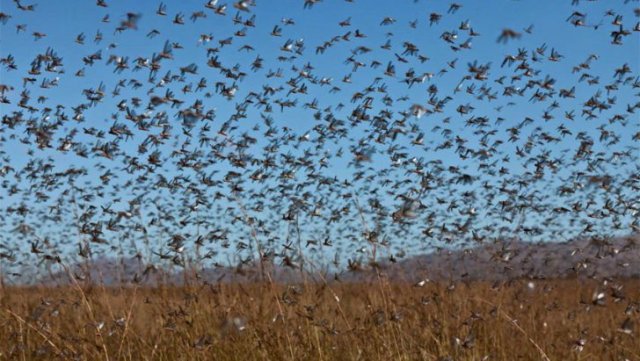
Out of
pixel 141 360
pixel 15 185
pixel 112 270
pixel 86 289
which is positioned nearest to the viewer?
pixel 141 360

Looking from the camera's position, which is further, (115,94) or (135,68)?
(115,94)

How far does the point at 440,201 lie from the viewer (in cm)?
909

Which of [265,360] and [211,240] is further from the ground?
[211,240]

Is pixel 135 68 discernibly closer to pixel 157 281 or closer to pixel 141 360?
pixel 157 281

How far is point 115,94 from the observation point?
1036 centimetres

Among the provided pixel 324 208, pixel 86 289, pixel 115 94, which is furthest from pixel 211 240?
pixel 115 94

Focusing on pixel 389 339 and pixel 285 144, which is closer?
pixel 389 339

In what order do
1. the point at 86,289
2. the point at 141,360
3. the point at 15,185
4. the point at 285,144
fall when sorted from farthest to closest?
the point at 15,185 → the point at 285,144 → the point at 86,289 → the point at 141,360

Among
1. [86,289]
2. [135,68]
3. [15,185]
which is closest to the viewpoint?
[86,289]

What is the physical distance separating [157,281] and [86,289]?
1112mm

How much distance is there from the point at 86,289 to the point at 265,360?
7.14 ft

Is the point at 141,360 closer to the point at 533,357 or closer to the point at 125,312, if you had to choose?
the point at 125,312

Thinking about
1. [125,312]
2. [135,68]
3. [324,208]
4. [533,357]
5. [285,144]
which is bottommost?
[533,357]

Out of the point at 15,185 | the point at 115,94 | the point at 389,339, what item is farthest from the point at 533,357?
the point at 15,185
